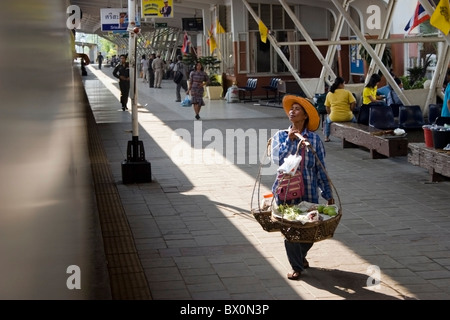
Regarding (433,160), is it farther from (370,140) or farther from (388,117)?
(388,117)

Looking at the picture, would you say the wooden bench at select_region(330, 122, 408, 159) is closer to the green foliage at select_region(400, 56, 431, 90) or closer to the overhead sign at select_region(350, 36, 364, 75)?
the green foliage at select_region(400, 56, 431, 90)

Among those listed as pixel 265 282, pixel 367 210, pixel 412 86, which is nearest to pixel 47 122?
pixel 265 282

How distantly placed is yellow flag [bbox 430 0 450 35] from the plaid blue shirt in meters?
7.61

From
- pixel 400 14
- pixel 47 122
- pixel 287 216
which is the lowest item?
pixel 287 216

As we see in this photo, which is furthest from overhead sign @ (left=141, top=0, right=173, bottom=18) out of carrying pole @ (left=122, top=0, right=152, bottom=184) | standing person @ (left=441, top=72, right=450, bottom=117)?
standing person @ (left=441, top=72, right=450, bottom=117)

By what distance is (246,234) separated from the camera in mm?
8125

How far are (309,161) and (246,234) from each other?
1.95m

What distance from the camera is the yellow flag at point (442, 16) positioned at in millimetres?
13031

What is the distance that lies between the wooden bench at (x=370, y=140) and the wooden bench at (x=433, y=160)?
119 centimetres

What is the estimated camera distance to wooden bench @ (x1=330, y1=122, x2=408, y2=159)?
12.6 m

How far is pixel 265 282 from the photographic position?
6336 millimetres

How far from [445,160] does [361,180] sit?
1525mm

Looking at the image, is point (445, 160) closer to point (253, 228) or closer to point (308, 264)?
point (253, 228)

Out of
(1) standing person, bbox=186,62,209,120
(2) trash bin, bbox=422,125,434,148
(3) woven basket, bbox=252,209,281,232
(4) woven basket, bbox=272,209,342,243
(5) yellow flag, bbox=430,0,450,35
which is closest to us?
(4) woven basket, bbox=272,209,342,243
